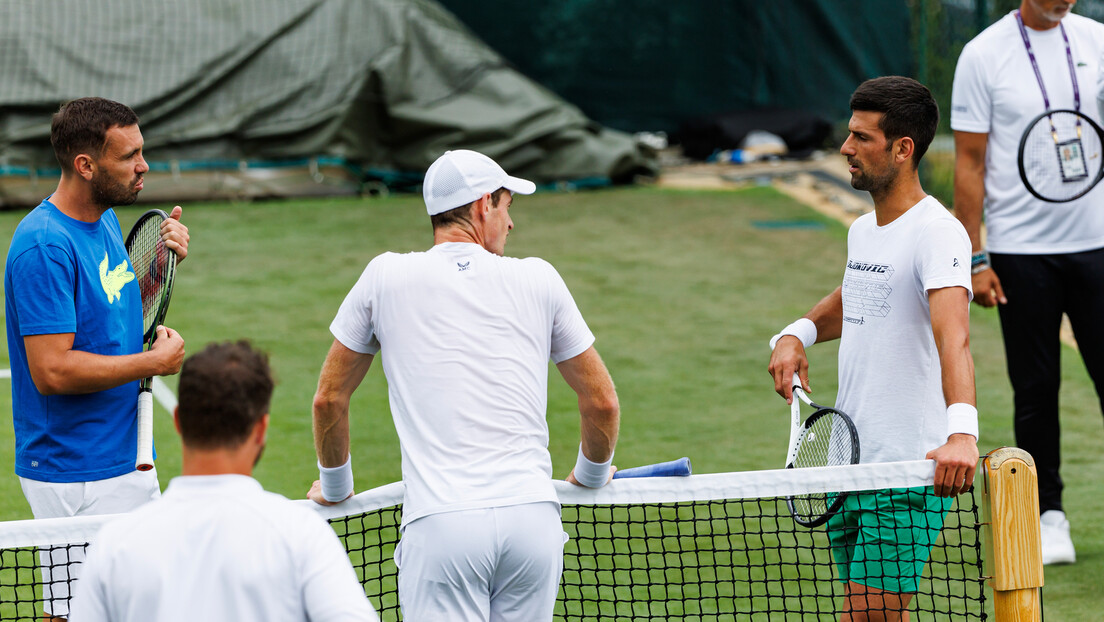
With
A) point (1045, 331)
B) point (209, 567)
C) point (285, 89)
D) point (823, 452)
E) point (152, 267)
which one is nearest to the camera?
point (209, 567)

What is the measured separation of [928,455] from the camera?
10.9ft

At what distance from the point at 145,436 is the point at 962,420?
7.56 feet

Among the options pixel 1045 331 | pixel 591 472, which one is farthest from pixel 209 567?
pixel 1045 331

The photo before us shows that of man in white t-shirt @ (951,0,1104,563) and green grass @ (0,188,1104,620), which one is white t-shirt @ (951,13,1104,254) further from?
green grass @ (0,188,1104,620)

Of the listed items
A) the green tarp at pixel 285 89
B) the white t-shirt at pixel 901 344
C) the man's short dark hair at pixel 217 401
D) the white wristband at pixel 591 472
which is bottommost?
the white wristband at pixel 591 472

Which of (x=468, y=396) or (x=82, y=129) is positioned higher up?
(x=82, y=129)

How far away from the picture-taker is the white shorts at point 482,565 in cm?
289

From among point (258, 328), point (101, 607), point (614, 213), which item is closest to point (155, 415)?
point (258, 328)

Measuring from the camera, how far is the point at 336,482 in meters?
3.27

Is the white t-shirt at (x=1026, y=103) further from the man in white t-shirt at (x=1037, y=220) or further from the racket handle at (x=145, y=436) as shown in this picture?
the racket handle at (x=145, y=436)

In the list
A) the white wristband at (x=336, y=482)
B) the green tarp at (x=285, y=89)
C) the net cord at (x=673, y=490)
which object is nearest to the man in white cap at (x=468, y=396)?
the white wristband at (x=336, y=482)

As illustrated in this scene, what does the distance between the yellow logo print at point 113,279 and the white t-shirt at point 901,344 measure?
225 cm

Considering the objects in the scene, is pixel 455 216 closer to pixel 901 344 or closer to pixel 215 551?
pixel 215 551

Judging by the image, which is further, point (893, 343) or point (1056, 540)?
point (1056, 540)
